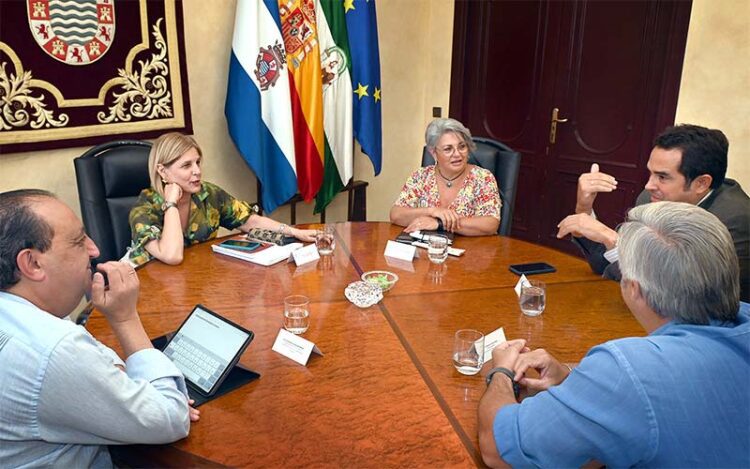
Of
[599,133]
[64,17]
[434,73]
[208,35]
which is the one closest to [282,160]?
[208,35]

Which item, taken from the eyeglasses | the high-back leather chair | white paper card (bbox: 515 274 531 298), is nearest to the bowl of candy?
white paper card (bbox: 515 274 531 298)

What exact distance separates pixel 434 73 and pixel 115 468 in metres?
4.08

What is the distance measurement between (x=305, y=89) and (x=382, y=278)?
1969 mm

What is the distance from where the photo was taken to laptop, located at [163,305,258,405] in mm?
1227

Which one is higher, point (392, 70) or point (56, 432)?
point (392, 70)

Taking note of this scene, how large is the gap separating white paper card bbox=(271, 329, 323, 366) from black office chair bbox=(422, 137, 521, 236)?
1545mm

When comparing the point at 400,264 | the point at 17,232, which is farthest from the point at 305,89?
the point at 17,232

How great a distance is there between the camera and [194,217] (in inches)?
92.6

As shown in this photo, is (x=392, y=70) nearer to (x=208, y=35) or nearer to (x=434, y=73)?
(x=434, y=73)

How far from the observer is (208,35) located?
10.6 feet

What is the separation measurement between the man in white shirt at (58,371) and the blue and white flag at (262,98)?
224cm

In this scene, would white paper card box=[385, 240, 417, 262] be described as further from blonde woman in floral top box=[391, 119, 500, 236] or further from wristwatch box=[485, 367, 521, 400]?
wristwatch box=[485, 367, 521, 400]

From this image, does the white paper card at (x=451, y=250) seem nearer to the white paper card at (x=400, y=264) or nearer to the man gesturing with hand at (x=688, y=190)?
the white paper card at (x=400, y=264)

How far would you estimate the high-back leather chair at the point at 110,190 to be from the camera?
234 cm
